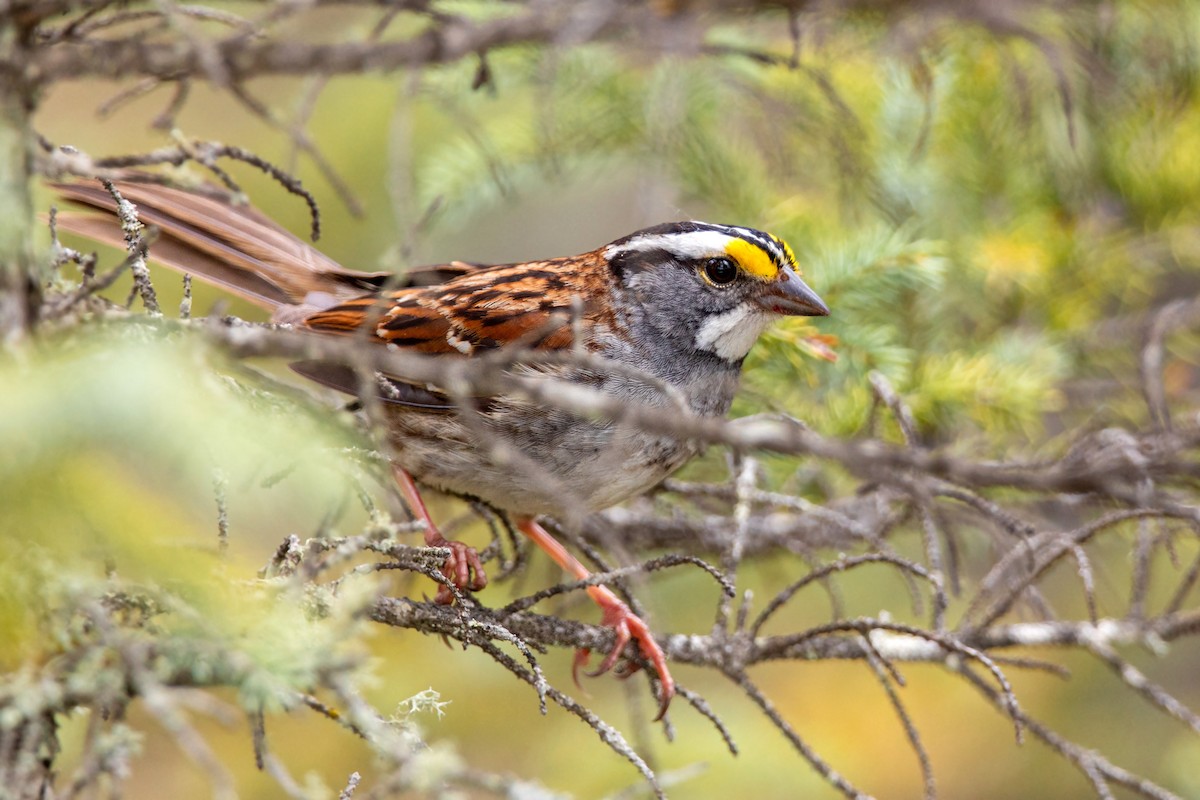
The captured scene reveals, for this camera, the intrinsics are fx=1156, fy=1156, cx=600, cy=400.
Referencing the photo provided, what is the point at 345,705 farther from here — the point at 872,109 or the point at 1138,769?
the point at 1138,769

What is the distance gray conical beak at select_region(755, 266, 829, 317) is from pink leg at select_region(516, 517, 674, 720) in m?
0.92

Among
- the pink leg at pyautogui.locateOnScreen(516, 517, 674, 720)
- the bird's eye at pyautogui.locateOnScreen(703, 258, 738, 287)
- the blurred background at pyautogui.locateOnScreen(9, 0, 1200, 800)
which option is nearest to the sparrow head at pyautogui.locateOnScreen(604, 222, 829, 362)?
the bird's eye at pyautogui.locateOnScreen(703, 258, 738, 287)

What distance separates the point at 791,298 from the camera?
10.5ft

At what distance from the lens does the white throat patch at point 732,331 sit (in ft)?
10.9

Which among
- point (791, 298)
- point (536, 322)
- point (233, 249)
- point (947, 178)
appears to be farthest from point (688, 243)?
point (947, 178)

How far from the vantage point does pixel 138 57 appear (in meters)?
1.53

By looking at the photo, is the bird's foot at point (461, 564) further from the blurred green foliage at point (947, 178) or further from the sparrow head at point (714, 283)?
the blurred green foliage at point (947, 178)

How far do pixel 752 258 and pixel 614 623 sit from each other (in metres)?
1.09

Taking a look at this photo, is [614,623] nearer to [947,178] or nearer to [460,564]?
[460,564]

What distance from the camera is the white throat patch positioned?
10.9 feet

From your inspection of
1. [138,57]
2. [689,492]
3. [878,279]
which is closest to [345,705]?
[138,57]

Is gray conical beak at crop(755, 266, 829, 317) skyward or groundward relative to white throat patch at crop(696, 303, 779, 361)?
skyward

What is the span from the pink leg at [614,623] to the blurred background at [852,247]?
0.71 feet

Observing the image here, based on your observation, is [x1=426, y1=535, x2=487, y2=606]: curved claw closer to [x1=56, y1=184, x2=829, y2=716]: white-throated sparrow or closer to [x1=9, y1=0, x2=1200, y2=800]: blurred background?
[x1=56, y1=184, x2=829, y2=716]: white-throated sparrow
